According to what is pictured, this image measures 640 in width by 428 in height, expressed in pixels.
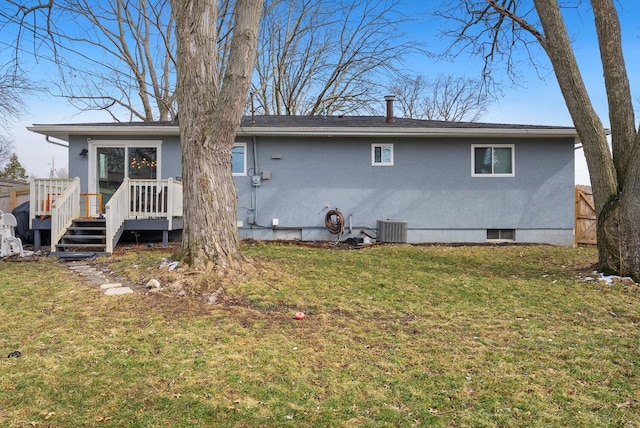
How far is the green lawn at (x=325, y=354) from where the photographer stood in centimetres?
233

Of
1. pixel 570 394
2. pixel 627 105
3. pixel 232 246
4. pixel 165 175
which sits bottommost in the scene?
pixel 570 394

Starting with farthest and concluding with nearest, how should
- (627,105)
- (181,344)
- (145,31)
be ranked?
(145,31), (627,105), (181,344)

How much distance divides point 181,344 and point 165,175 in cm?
764

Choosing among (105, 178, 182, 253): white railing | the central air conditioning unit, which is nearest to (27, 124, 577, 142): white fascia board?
(105, 178, 182, 253): white railing

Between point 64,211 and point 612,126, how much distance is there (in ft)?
33.4

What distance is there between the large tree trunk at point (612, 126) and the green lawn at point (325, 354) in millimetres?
815

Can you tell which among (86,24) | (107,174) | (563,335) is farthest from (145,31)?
(563,335)

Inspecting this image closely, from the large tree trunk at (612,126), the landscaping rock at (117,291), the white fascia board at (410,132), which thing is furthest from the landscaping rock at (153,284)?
the large tree trunk at (612,126)

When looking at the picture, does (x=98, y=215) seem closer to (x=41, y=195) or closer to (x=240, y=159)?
(x=41, y=195)

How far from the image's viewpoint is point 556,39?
6.29 m

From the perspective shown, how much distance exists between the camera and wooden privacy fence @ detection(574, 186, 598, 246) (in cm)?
1030

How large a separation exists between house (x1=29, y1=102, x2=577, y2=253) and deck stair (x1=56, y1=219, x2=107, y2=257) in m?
1.74

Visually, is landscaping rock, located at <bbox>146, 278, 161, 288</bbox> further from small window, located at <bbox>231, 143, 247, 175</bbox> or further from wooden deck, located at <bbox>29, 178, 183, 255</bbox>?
small window, located at <bbox>231, 143, 247, 175</bbox>

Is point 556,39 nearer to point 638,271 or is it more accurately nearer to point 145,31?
point 638,271
